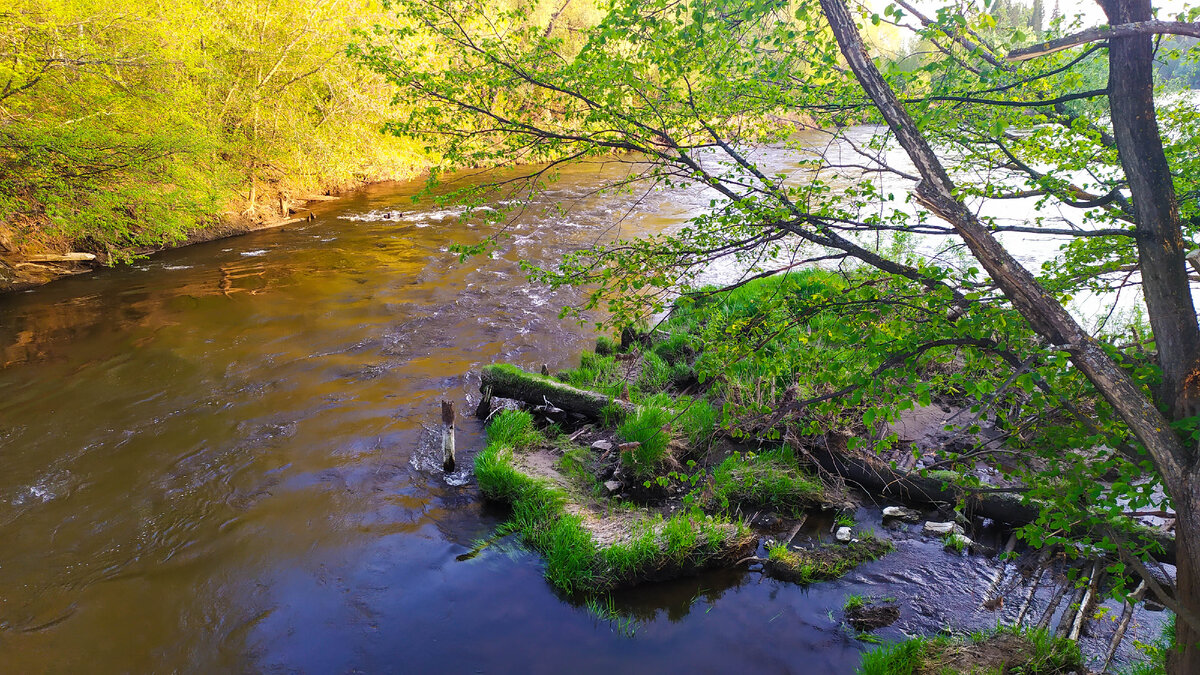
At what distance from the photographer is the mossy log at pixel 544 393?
7852mm

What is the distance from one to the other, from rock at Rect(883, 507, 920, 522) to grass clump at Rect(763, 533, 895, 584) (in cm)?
40

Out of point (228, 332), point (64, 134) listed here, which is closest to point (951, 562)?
point (228, 332)

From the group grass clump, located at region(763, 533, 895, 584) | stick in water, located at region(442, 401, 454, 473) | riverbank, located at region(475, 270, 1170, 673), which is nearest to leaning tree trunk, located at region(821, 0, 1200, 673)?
riverbank, located at region(475, 270, 1170, 673)

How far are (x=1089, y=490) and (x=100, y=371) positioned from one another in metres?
12.2

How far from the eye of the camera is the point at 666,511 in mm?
6316

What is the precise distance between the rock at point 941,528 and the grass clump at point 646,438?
2.58 metres

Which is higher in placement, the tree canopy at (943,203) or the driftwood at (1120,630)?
the tree canopy at (943,203)

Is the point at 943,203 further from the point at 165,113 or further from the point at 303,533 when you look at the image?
the point at 165,113

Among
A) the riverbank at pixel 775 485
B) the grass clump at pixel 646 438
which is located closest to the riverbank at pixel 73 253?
the riverbank at pixel 775 485

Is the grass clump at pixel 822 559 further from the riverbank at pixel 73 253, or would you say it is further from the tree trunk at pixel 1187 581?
the riverbank at pixel 73 253

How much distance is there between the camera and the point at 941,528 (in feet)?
19.1

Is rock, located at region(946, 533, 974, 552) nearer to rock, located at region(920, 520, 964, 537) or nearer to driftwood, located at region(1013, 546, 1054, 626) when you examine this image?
rock, located at region(920, 520, 964, 537)

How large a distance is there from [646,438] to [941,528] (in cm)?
294

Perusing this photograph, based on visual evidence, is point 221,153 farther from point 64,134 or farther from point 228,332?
point 228,332
